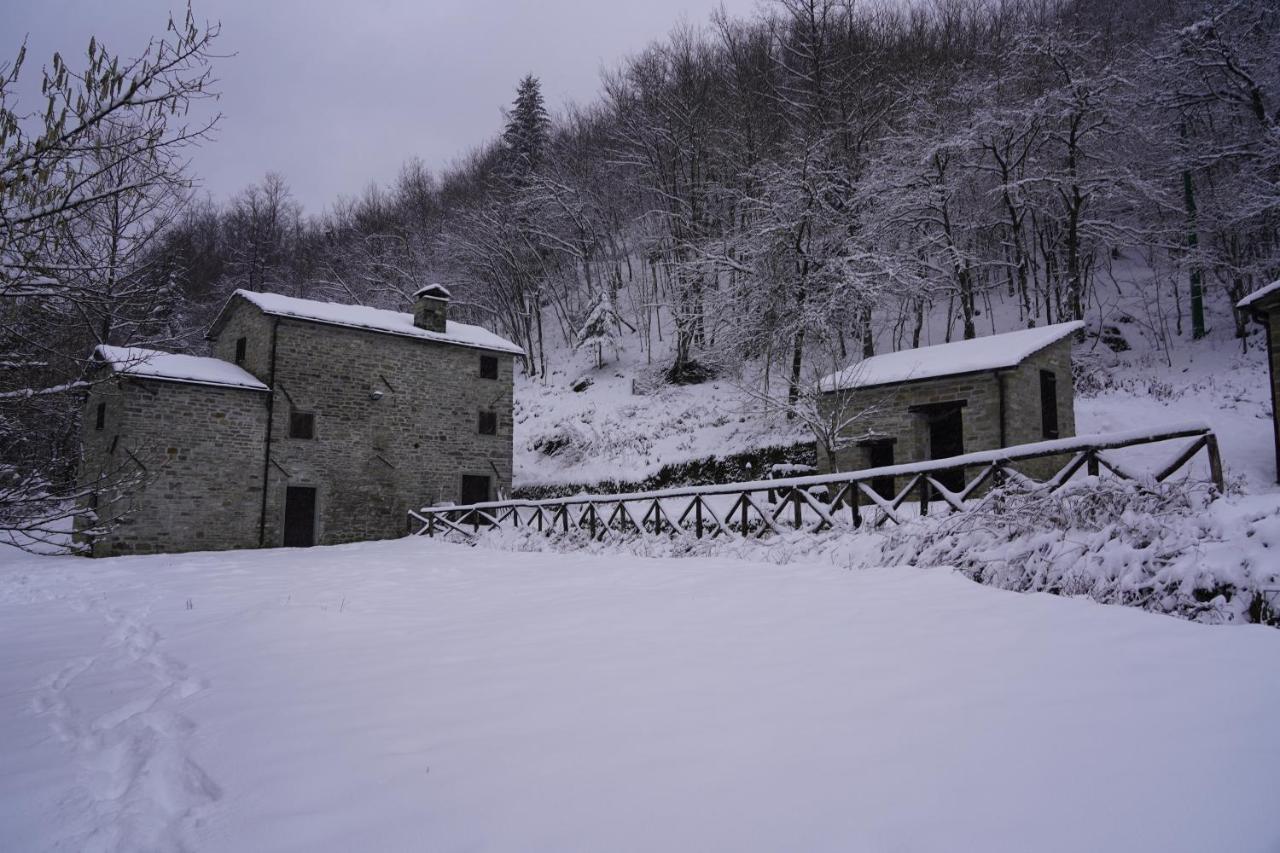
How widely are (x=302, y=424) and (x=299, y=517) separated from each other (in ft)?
9.09

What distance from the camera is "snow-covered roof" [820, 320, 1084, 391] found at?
561 inches

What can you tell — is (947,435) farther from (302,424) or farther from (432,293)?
(302,424)

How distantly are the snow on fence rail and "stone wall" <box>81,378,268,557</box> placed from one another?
4.59 metres

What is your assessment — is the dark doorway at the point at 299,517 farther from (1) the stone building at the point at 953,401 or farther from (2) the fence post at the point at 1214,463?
(2) the fence post at the point at 1214,463

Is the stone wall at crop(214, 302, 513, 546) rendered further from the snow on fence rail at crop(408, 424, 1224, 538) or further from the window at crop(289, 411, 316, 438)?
the snow on fence rail at crop(408, 424, 1224, 538)

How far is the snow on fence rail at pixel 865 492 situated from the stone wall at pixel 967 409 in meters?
0.83

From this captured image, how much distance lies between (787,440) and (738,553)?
32.8 feet

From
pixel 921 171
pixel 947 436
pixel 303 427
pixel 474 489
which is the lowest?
pixel 474 489

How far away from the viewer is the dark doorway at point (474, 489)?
20.7 metres

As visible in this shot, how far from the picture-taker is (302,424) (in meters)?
17.9

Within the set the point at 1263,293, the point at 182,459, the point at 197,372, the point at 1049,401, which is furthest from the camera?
the point at 197,372

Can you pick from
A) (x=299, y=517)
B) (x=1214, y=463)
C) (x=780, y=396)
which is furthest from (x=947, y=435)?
(x=299, y=517)

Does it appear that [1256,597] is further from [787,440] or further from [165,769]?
[787,440]

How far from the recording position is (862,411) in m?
15.5
